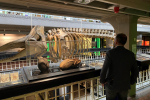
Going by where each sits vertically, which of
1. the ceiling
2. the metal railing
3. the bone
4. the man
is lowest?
the metal railing

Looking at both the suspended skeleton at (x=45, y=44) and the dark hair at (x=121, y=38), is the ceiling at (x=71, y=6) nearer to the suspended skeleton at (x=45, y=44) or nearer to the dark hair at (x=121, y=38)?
the suspended skeleton at (x=45, y=44)

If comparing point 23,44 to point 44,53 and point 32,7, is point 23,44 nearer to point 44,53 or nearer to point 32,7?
point 44,53

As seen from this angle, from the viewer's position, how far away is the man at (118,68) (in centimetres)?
178

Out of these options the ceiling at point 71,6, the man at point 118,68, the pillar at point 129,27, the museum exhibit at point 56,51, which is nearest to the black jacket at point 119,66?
the man at point 118,68

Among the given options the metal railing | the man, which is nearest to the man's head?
the man

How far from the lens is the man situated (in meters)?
1.78

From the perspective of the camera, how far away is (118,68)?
1790 millimetres

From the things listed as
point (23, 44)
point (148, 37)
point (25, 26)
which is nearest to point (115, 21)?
point (23, 44)

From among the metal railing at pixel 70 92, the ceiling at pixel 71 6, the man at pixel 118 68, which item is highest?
the ceiling at pixel 71 6

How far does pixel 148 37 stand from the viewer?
52.7 feet

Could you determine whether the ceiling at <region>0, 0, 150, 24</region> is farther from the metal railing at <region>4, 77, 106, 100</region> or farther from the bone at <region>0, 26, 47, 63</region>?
the metal railing at <region>4, 77, 106, 100</region>

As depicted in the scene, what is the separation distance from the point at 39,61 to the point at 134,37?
122 inches

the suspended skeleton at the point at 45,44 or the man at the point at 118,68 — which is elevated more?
the suspended skeleton at the point at 45,44

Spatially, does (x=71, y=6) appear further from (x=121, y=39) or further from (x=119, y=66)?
(x=119, y=66)
